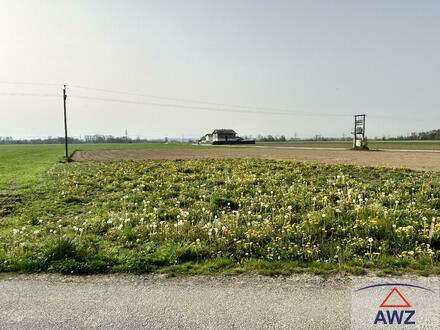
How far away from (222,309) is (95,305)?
1487 mm

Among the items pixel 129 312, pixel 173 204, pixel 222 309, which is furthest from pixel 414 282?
pixel 173 204

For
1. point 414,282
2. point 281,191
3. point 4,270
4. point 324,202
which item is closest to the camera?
point 414,282

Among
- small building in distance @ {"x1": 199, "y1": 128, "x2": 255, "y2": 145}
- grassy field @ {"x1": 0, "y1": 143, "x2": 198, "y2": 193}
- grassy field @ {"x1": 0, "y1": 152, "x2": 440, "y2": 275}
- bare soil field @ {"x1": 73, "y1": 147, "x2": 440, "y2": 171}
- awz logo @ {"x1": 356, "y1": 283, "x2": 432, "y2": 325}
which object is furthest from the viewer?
small building in distance @ {"x1": 199, "y1": 128, "x2": 255, "y2": 145}

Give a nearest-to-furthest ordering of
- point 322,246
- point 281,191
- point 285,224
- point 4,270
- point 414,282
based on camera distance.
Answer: point 414,282
point 4,270
point 322,246
point 285,224
point 281,191

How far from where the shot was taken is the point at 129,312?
3.56 metres

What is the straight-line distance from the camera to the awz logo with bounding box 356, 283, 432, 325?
10.9 feet

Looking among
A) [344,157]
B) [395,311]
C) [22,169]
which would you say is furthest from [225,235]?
[344,157]

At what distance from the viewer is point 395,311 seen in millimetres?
3504

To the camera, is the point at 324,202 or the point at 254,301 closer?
the point at 254,301

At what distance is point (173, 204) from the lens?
9.45 m

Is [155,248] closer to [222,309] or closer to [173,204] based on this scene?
[222,309]

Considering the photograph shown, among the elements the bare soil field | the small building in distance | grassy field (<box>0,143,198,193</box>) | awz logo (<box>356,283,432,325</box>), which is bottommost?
grassy field (<box>0,143,198,193</box>)

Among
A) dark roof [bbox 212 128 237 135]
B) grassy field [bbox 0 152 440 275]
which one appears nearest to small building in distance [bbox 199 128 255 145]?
dark roof [bbox 212 128 237 135]

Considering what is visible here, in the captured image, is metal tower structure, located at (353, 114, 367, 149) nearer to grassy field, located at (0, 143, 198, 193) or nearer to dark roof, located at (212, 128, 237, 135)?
grassy field, located at (0, 143, 198, 193)
